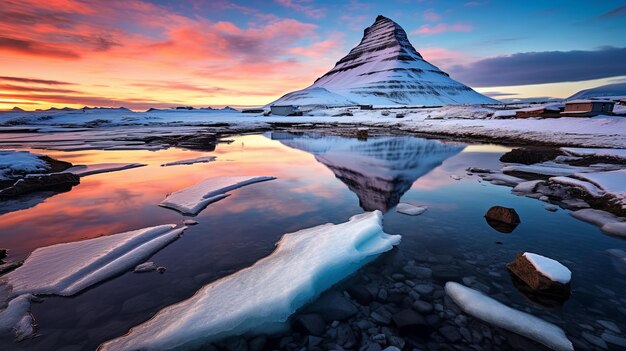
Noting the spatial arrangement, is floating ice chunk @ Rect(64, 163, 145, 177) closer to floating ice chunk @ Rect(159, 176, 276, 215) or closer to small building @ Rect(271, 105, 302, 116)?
floating ice chunk @ Rect(159, 176, 276, 215)

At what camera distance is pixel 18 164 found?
12.5m

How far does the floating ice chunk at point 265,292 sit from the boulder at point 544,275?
232 centimetres

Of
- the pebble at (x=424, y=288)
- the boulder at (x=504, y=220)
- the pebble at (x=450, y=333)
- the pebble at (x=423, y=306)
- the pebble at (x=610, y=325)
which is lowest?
the pebble at (x=450, y=333)

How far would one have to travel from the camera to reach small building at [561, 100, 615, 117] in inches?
1220

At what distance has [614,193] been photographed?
8453mm

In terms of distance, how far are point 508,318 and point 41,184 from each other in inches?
604

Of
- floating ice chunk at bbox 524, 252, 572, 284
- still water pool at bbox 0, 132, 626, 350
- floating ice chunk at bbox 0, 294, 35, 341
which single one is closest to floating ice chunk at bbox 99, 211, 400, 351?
still water pool at bbox 0, 132, 626, 350

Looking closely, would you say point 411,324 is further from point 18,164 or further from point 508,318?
point 18,164

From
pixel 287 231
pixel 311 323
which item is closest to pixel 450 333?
pixel 311 323

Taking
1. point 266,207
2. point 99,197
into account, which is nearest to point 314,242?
point 266,207

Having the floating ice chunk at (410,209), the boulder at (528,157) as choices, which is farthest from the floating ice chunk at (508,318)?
the boulder at (528,157)

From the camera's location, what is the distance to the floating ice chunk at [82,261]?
489 centimetres

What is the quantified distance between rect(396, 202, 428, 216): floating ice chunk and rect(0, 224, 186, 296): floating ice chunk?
6.21 m

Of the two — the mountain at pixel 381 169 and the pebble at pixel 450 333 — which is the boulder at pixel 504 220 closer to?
the mountain at pixel 381 169
